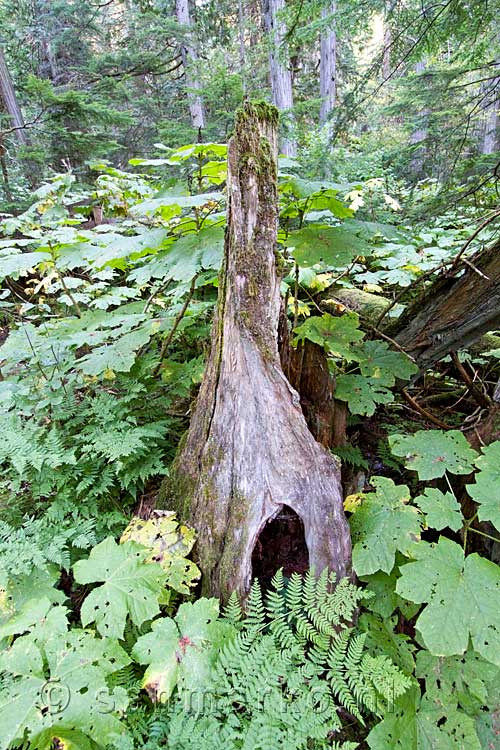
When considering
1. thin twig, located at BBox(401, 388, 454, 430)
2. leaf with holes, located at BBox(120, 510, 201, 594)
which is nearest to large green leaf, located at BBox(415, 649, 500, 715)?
leaf with holes, located at BBox(120, 510, 201, 594)

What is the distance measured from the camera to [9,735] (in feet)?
3.70

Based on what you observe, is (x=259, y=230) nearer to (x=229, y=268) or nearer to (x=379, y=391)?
(x=229, y=268)

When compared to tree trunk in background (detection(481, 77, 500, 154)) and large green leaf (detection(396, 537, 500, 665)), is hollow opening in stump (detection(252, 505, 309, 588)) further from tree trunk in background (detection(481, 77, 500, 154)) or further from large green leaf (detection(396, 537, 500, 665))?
tree trunk in background (detection(481, 77, 500, 154))

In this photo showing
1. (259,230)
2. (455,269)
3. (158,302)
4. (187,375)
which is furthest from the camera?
(158,302)

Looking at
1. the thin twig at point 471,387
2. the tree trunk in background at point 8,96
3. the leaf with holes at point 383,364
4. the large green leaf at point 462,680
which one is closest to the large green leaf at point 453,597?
the large green leaf at point 462,680

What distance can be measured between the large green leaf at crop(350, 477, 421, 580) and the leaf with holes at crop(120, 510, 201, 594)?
0.69 m

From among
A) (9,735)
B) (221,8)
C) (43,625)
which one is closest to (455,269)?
(43,625)

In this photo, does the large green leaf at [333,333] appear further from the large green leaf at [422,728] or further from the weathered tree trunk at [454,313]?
the large green leaf at [422,728]

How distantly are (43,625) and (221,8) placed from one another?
1510cm

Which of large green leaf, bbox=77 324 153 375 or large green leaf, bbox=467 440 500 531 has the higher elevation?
large green leaf, bbox=77 324 153 375

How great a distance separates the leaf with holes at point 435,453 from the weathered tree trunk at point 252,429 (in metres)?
0.36

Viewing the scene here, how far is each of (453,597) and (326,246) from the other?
1.57 metres

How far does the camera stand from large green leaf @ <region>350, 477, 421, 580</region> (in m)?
1.52
